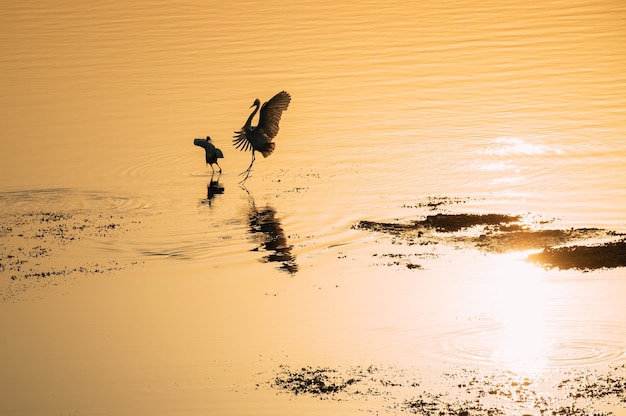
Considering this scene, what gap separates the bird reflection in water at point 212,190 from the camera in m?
15.3

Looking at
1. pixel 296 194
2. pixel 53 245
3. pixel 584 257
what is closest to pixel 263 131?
pixel 296 194

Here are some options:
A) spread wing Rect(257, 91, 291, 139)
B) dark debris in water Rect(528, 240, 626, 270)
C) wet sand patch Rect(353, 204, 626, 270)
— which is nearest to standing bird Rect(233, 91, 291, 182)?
spread wing Rect(257, 91, 291, 139)

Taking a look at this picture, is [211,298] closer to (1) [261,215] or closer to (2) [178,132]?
(1) [261,215]

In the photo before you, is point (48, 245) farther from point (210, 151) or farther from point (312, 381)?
point (312, 381)

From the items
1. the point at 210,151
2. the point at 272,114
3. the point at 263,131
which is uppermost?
the point at 272,114

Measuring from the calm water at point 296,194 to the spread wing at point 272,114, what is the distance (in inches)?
29.3

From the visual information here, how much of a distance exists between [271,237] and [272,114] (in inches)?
136

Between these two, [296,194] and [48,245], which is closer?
[48,245]

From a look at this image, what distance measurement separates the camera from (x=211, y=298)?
11414mm

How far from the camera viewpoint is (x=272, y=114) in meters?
16.4

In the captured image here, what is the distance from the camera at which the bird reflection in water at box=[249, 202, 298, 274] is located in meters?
12.6

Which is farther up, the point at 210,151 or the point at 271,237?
the point at 210,151

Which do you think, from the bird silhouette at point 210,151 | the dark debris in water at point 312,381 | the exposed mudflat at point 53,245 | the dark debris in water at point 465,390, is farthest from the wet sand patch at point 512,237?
the dark debris in water at point 312,381

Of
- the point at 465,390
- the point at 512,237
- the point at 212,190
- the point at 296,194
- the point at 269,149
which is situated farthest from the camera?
the point at 269,149
